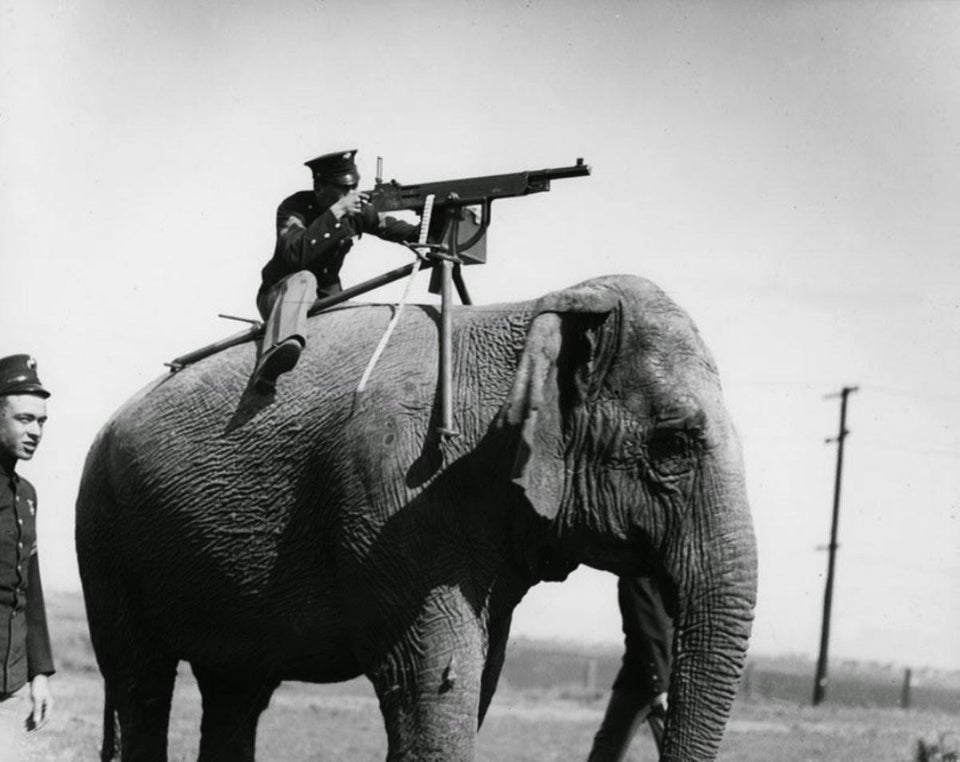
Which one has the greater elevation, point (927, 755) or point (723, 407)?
point (723, 407)

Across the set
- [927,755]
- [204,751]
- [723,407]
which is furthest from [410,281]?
[927,755]

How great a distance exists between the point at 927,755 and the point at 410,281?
6614 millimetres

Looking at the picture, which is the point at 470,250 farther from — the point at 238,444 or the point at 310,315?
the point at 238,444

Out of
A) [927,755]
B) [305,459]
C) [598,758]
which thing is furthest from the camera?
[927,755]

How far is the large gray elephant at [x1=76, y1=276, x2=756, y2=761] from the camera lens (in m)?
6.65

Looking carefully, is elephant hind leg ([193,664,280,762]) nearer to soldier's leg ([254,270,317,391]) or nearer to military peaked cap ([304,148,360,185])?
soldier's leg ([254,270,317,391])

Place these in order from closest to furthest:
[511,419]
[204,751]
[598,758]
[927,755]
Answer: [511,419]
[204,751]
[598,758]
[927,755]

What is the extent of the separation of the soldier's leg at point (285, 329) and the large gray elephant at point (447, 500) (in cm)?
9

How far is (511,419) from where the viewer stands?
6.72 m

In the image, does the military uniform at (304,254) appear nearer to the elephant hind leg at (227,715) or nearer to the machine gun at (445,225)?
the machine gun at (445,225)

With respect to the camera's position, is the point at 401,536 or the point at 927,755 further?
the point at 927,755

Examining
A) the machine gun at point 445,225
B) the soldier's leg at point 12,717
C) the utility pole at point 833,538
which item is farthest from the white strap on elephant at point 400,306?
the utility pole at point 833,538

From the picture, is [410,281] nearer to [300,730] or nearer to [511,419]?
[511,419]

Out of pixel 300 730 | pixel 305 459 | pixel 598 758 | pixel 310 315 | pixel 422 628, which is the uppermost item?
pixel 310 315
